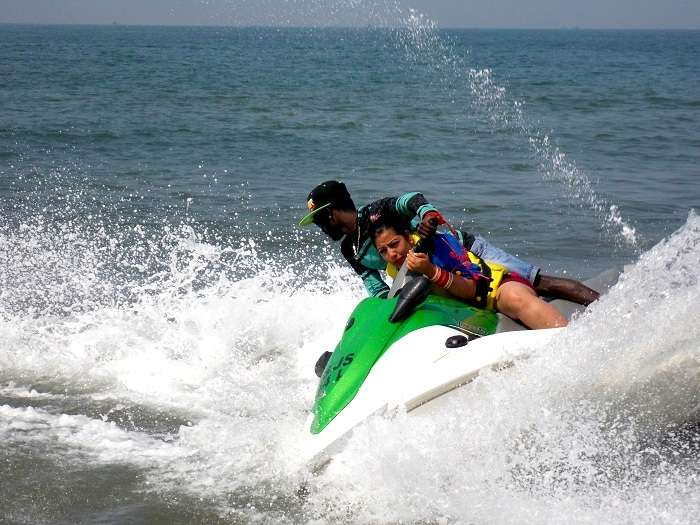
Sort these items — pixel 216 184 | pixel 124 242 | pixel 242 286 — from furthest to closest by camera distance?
pixel 216 184, pixel 124 242, pixel 242 286

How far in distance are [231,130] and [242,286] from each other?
12542mm

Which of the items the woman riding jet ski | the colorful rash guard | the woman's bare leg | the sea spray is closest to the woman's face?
the woman riding jet ski

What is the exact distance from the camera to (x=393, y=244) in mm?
5336

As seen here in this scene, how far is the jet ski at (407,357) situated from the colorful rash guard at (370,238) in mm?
383

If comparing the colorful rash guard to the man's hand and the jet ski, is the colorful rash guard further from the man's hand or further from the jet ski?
the jet ski

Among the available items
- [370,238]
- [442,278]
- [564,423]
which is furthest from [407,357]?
[370,238]

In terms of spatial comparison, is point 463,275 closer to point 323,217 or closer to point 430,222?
point 430,222

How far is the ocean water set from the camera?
4633mm

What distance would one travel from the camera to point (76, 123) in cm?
2073

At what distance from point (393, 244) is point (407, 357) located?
0.73 metres

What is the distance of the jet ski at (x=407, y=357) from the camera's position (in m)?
4.71

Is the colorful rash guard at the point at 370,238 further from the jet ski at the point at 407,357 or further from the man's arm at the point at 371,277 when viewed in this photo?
the jet ski at the point at 407,357

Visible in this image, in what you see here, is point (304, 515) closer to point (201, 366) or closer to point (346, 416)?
point (346, 416)

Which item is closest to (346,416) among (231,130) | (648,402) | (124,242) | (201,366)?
(648,402)
